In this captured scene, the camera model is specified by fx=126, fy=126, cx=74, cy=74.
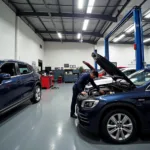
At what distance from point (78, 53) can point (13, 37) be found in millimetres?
8789

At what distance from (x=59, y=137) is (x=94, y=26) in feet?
32.1

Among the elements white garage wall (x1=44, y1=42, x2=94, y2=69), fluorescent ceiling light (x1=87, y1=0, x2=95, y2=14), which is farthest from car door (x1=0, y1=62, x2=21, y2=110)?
white garage wall (x1=44, y1=42, x2=94, y2=69)

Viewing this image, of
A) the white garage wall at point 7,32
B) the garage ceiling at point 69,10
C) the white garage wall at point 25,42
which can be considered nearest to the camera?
the white garage wall at point 7,32

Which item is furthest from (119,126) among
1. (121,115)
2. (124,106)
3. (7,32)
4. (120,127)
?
(7,32)

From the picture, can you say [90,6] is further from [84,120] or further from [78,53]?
[78,53]

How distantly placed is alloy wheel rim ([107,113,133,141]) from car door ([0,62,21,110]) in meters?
2.23

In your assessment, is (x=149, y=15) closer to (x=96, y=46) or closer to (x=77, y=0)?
(x=77, y=0)

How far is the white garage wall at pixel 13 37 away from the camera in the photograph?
612 centimetres

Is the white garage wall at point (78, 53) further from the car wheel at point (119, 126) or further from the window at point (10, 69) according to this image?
the car wheel at point (119, 126)

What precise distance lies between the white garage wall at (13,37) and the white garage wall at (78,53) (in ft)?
15.9

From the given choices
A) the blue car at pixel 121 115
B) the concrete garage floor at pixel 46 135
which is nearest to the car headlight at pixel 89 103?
the blue car at pixel 121 115

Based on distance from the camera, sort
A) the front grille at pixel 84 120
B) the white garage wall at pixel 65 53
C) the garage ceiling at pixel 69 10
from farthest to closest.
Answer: the white garage wall at pixel 65 53, the garage ceiling at pixel 69 10, the front grille at pixel 84 120

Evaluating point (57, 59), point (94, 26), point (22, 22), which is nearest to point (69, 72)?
point (57, 59)

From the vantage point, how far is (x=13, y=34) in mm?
7211
